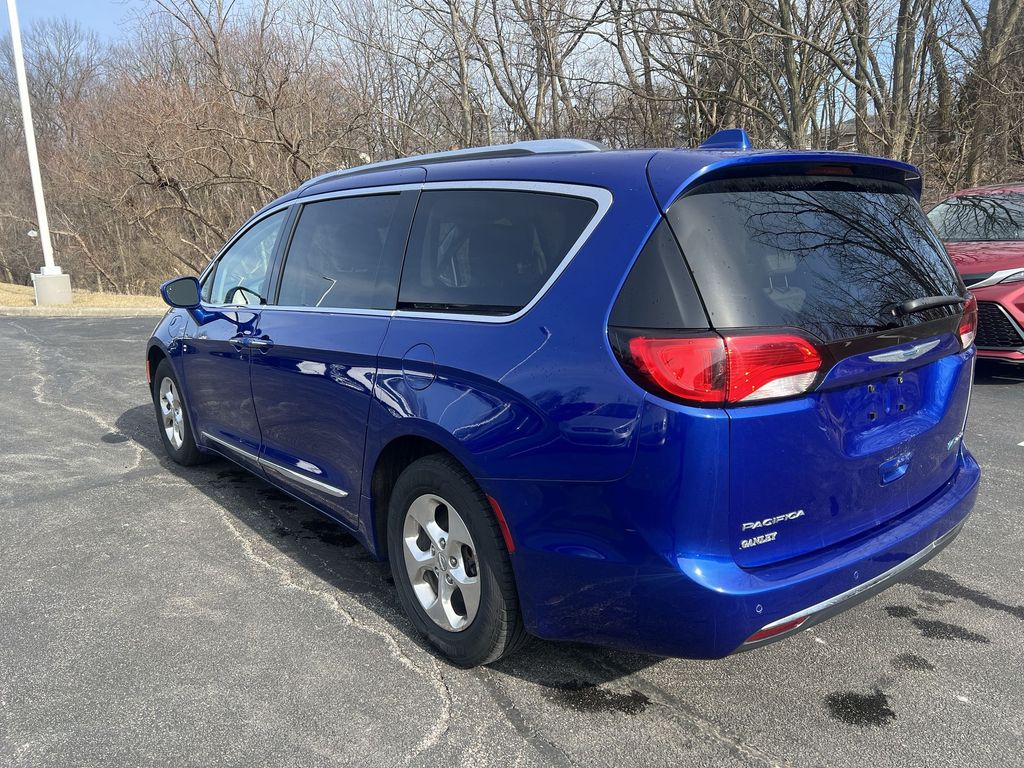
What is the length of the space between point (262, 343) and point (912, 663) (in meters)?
3.13

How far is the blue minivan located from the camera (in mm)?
2123

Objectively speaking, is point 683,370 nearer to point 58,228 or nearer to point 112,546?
point 112,546

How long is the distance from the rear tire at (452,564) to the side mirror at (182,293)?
2.32 meters

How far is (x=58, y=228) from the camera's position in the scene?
28875mm

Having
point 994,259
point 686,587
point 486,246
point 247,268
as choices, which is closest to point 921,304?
point 686,587

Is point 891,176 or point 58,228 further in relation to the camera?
point 58,228

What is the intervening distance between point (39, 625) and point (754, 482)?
2.92 metres

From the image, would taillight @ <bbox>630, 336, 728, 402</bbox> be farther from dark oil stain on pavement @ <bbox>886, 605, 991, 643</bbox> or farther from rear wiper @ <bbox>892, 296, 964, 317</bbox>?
dark oil stain on pavement @ <bbox>886, 605, 991, 643</bbox>

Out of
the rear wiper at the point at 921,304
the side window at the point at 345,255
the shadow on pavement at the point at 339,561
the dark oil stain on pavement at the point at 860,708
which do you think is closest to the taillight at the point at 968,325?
the rear wiper at the point at 921,304

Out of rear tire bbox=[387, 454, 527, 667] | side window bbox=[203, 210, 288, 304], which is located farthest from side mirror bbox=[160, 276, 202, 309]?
rear tire bbox=[387, 454, 527, 667]

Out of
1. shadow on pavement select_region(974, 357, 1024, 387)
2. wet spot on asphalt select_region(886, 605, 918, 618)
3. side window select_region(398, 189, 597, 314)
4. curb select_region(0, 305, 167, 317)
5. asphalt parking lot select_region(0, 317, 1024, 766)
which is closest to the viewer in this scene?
asphalt parking lot select_region(0, 317, 1024, 766)

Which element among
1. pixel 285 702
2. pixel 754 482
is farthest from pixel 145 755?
pixel 754 482

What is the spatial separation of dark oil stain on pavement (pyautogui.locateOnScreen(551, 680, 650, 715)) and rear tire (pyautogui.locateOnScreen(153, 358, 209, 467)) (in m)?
3.28

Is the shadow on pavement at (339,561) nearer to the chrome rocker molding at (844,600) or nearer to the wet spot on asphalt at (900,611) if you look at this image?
the chrome rocker molding at (844,600)
